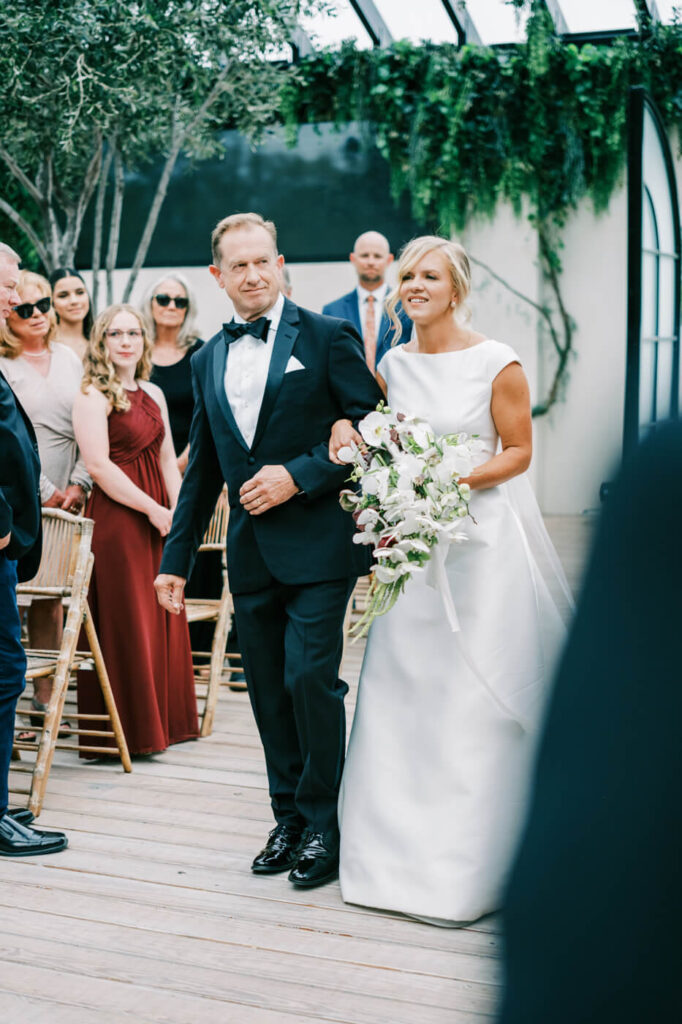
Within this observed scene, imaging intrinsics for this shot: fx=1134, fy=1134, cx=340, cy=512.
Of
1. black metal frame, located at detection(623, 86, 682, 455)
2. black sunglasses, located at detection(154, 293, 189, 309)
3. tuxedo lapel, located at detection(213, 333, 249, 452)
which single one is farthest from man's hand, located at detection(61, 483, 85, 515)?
black metal frame, located at detection(623, 86, 682, 455)

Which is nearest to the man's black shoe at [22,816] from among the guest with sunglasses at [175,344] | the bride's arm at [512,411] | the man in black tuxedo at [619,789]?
the bride's arm at [512,411]

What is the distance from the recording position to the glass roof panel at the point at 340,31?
38.7 ft

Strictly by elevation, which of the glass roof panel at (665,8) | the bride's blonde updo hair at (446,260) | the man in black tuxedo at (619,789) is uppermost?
the glass roof panel at (665,8)

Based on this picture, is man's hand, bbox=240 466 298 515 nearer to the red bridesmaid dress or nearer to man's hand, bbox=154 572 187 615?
man's hand, bbox=154 572 187 615

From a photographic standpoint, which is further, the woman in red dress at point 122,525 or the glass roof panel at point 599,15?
the glass roof panel at point 599,15

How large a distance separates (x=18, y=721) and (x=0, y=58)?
551 centimetres

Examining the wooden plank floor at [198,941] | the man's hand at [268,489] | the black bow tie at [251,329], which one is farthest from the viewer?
the black bow tie at [251,329]

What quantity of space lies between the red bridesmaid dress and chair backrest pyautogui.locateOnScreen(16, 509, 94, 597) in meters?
→ 0.33

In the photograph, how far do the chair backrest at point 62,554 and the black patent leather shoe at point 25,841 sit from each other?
0.84 metres

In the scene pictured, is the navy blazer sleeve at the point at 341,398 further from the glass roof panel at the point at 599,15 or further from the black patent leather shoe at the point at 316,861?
the glass roof panel at the point at 599,15

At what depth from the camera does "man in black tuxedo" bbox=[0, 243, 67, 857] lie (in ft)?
10.8

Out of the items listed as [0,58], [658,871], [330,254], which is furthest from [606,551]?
[330,254]

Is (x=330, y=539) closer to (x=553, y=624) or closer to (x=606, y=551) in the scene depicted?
(x=553, y=624)

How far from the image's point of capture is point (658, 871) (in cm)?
70
